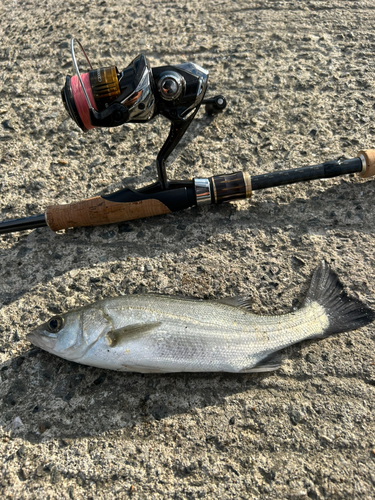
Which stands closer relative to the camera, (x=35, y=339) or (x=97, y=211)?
(x=35, y=339)

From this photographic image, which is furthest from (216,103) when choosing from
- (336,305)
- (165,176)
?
(336,305)

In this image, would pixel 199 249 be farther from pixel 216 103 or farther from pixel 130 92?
pixel 216 103

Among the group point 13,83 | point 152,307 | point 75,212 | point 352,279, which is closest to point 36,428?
point 152,307

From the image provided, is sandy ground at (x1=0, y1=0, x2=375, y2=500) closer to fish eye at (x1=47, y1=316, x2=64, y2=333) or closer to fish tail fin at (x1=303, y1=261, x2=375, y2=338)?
fish tail fin at (x1=303, y1=261, x2=375, y2=338)

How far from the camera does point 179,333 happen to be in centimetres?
229

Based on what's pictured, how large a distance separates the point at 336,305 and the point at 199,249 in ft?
3.34

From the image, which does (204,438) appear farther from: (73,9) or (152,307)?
(73,9)

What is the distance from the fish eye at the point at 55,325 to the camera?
2.35 m

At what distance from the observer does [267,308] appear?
2588 millimetres

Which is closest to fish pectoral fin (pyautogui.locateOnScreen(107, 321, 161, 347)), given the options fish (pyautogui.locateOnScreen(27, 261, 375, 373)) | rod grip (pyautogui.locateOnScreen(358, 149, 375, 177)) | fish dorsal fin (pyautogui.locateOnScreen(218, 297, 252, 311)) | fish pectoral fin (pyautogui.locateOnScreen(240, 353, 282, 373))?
fish (pyautogui.locateOnScreen(27, 261, 375, 373))

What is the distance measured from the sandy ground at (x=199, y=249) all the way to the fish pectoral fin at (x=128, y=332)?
246 mm

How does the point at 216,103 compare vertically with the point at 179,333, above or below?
above

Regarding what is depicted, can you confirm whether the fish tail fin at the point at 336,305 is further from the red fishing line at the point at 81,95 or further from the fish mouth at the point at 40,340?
the red fishing line at the point at 81,95

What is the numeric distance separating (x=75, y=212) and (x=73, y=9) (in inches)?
122
